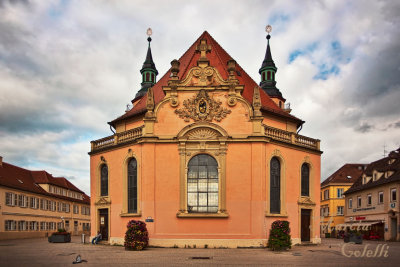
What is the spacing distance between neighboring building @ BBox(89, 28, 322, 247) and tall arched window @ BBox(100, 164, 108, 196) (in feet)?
4.72

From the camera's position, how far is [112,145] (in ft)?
103

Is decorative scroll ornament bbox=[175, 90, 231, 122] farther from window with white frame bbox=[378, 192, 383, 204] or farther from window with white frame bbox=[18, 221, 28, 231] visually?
window with white frame bbox=[18, 221, 28, 231]

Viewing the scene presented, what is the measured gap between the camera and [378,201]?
48.7 metres

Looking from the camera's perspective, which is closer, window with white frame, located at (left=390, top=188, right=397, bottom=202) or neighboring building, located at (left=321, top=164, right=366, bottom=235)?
window with white frame, located at (left=390, top=188, right=397, bottom=202)

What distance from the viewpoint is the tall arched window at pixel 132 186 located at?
29.5 meters

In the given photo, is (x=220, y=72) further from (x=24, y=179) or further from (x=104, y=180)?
(x=24, y=179)

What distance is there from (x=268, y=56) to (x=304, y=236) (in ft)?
83.1

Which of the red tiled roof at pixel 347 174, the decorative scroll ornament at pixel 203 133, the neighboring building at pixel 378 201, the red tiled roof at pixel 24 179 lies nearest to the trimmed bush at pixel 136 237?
the decorative scroll ornament at pixel 203 133

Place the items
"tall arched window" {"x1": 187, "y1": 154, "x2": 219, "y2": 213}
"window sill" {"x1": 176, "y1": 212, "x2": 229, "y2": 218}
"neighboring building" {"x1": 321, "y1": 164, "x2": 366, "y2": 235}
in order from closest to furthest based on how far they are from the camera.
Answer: "window sill" {"x1": 176, "y1": 212, "x2": 229, "y2": 218}
"tall arched window" {"x1": 187, "y1": 154, "x2": 219, "y2": 213}
"neighboring building" {"x1": 321, "y1": 164, "x2": 366, "y2": 235}

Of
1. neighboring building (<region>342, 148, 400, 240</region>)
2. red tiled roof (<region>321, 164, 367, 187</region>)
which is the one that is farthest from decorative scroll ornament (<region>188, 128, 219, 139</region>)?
red tiled roof (<region>321, 164, 367, 187</region>)

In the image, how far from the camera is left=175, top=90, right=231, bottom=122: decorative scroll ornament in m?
28.4

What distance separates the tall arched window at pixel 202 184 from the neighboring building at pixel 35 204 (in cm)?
2684

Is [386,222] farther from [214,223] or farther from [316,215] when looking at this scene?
[214,223]

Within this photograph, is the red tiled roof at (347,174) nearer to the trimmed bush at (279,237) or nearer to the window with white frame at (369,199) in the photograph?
the window with white frame at (369,199)
